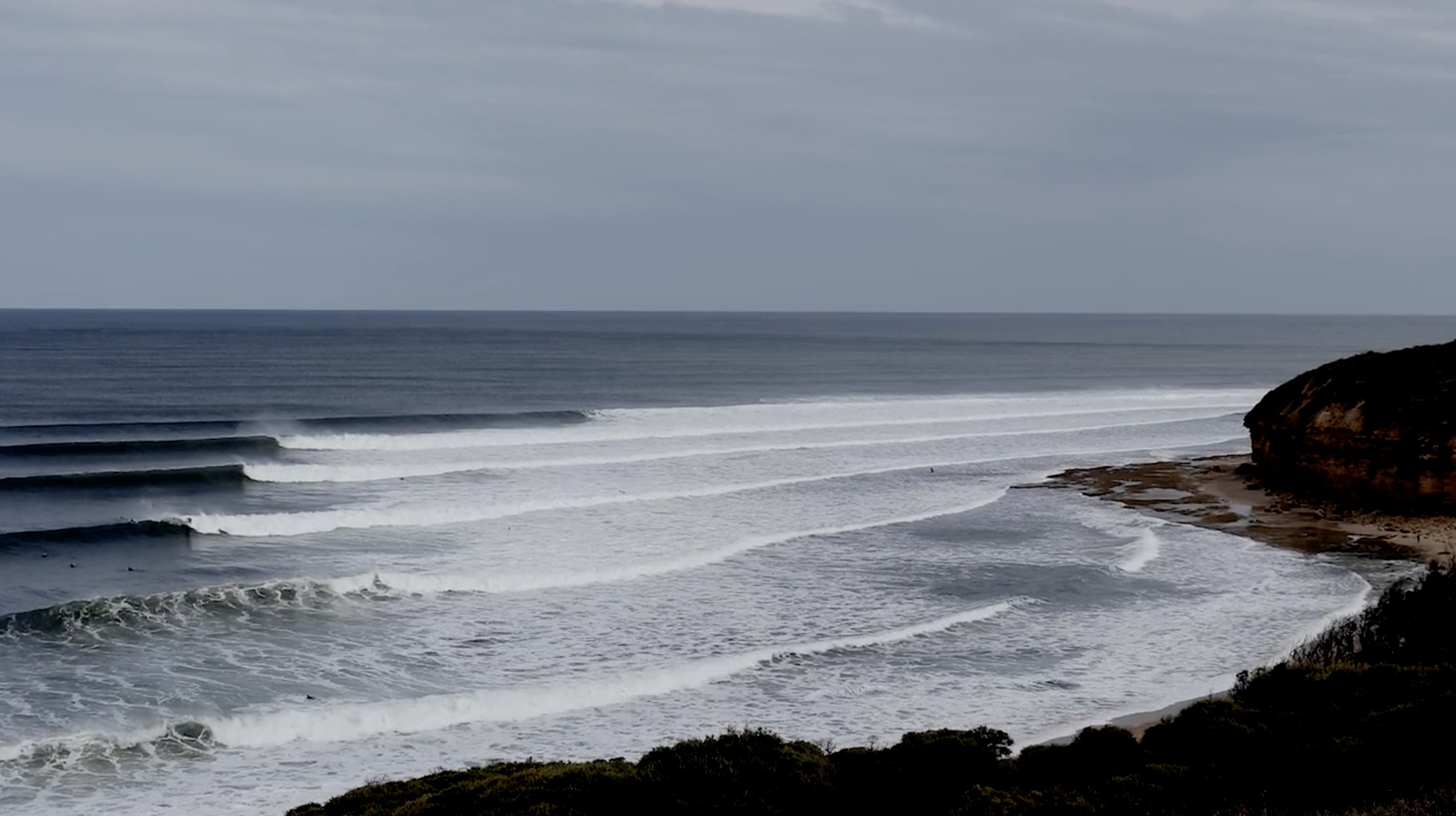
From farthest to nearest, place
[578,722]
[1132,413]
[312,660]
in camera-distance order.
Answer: [1132,413]
[312,660]
[578,722]

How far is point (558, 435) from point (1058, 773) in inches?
1466

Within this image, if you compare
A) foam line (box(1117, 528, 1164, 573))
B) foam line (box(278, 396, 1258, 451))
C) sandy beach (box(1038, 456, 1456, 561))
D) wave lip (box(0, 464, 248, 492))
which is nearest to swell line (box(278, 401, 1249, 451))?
foam line (box(278, 396, 1258, 451))

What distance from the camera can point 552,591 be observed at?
77.3 feet

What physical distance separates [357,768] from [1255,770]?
9356 millimetres

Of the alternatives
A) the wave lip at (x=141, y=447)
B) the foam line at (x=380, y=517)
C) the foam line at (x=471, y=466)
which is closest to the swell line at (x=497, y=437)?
the wave lip at (x=141, y=447)

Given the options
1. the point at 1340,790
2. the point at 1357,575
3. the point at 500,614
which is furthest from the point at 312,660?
the point at 1357,575

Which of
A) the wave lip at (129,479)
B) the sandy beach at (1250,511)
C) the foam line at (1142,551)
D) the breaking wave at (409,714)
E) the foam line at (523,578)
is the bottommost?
the breaking wave at (409,714)

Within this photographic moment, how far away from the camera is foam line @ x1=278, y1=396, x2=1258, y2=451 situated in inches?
1762

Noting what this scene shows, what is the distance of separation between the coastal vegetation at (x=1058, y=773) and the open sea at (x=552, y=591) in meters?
3.11

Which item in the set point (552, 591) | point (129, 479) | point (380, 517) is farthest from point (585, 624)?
point (129, 479)

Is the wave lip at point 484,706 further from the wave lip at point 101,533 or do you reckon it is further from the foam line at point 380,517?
the wave lip at point 101,533

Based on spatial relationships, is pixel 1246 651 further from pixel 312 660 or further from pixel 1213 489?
pixel 1213 489

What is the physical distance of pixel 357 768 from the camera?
14.5 metres

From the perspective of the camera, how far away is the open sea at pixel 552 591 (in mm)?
15789
